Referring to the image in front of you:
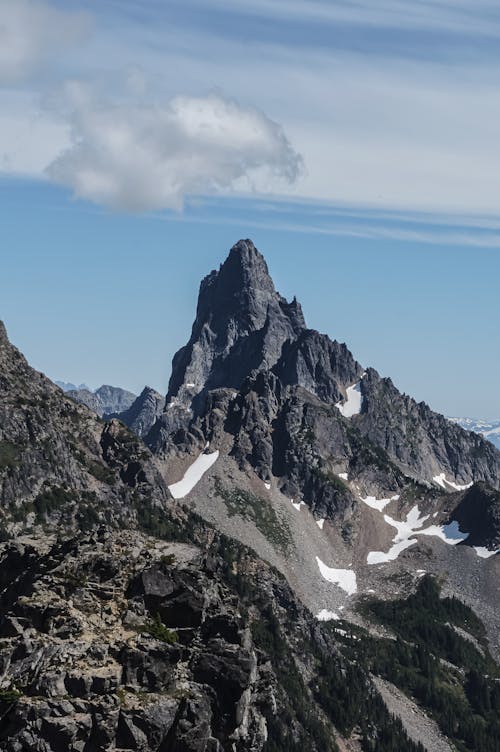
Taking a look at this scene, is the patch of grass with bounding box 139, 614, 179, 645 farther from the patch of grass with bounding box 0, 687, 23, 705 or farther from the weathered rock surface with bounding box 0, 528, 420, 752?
the patch of grass with bounding box 0, 687, 23, 705

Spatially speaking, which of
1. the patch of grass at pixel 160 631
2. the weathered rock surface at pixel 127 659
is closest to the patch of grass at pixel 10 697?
the weathered rock surface at pixel 127 659

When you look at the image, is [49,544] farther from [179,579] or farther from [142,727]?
[142,727]

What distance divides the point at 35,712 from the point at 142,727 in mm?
6112

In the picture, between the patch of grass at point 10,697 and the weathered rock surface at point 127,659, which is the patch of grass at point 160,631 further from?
the patch of grass at point 10,697

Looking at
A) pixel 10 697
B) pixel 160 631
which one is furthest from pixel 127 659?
pixel 10 697

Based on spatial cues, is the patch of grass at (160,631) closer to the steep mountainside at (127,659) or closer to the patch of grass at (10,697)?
the steep mountainside at (127,659)

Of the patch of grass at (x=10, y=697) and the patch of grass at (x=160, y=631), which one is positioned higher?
the patch of grass at (x=160, y=631)

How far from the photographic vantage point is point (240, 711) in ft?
222

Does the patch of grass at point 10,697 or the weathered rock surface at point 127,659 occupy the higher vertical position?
the weathered rock surface at point 127,659

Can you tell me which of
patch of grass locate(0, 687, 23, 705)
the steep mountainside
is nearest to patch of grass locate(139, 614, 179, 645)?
the steep mountainside

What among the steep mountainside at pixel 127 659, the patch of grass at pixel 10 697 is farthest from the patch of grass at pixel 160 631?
the patch of grass at pixel 10 697

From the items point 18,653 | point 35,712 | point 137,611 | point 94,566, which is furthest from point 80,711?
point 94,566

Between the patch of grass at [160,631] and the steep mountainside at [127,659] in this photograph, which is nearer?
the steep mountainside at [127,659]

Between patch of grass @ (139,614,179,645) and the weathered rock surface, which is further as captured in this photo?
patch of grass @ (139,614,179,645)
